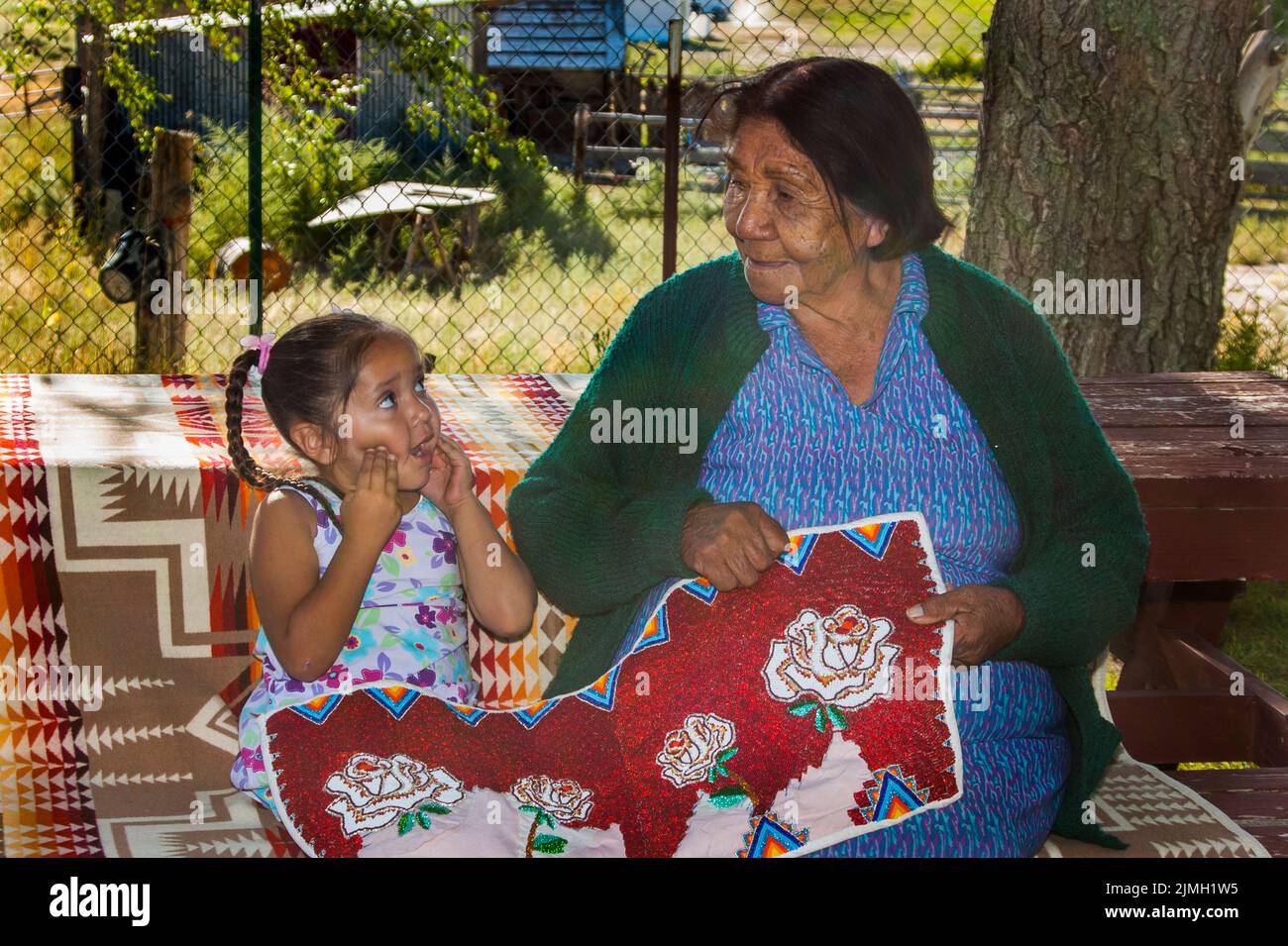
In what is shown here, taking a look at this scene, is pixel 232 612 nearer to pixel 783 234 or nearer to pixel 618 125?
pixel 783 234

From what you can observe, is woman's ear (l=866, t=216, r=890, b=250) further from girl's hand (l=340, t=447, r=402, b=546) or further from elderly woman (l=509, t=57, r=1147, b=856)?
girl's hand (l=340, t=447, r=402, b=546)

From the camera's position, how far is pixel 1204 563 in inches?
114

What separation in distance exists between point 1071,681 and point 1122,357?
2.07 m

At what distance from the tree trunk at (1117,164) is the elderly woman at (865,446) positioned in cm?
176

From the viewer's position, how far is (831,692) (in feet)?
7.09

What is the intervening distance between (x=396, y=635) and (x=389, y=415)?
36 cm

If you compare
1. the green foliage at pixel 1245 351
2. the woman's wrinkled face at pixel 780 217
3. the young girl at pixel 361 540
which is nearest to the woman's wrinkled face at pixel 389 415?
the young girl at pixel 361 540

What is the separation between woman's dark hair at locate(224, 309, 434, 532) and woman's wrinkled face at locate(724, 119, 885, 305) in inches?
22.6

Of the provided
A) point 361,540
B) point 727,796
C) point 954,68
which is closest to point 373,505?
point 361,540

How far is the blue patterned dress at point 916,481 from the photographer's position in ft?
7.42

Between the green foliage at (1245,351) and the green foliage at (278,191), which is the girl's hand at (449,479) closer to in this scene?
the green foliage at (1245,351)
